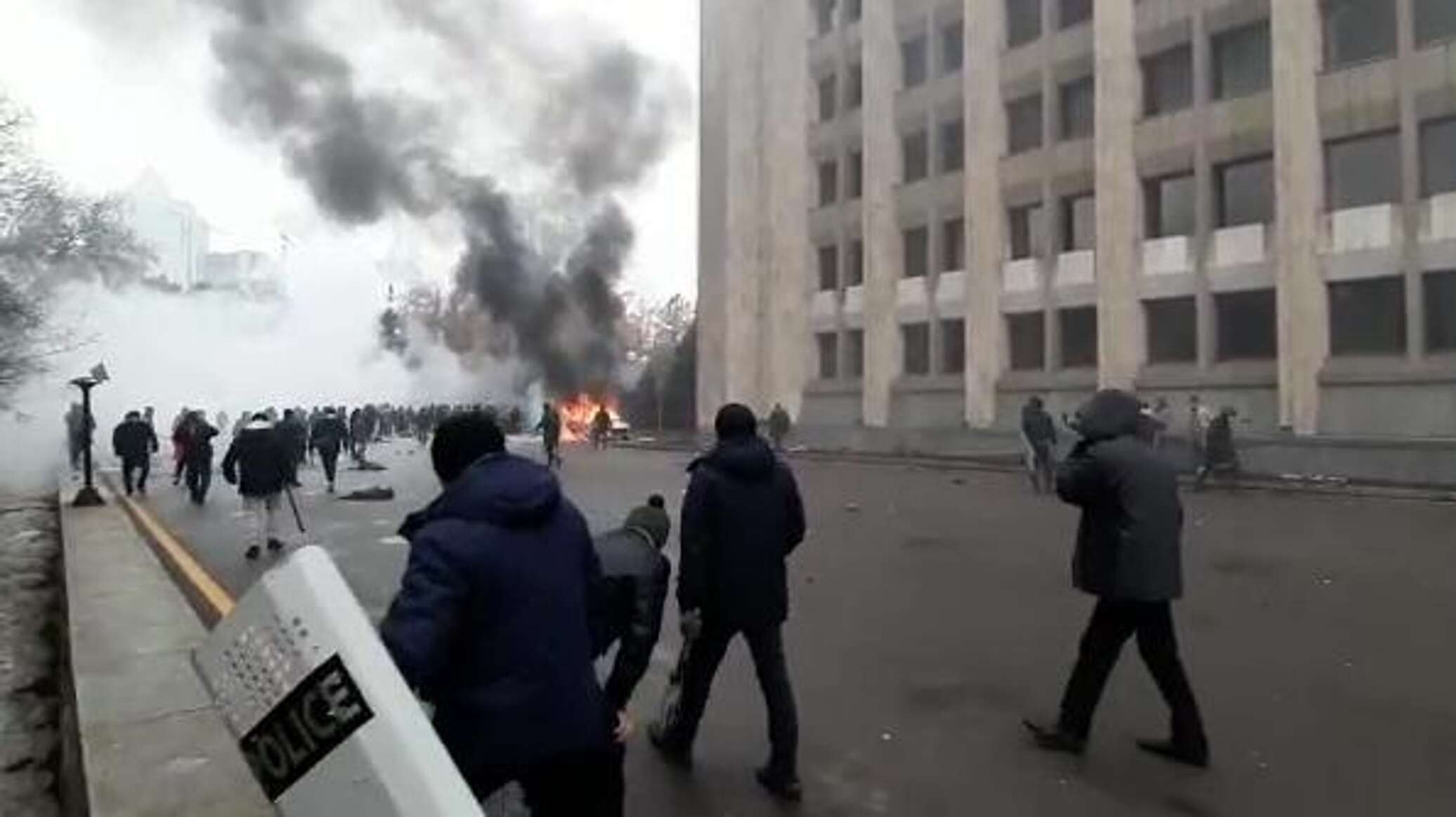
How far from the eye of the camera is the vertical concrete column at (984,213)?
1122 inches

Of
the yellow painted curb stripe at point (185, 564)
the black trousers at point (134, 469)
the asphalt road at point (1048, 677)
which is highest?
the black trousers at point (134, 469)

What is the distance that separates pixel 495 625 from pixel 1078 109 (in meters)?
28.0

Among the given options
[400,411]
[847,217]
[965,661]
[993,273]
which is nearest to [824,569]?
[965,661]

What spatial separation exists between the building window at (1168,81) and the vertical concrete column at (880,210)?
846 centimetres

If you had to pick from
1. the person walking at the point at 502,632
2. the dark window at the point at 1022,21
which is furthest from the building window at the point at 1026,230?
the person walking at the point at 502,632

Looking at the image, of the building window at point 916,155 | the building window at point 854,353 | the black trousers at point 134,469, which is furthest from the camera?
the building window at point 854,353

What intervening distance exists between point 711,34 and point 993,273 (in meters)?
18.7

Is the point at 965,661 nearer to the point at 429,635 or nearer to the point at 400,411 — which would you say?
the point at 429,635

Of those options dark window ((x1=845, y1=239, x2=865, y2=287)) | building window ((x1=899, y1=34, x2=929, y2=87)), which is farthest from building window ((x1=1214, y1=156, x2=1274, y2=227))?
dark window ((x1=845, y1=239, x2=865, y2=287))

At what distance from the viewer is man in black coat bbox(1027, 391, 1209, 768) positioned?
173 inches

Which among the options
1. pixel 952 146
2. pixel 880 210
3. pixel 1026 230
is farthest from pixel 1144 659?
pixel 880 210

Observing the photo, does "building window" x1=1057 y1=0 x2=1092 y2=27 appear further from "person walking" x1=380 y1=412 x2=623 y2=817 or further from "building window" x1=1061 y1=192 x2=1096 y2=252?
"person walking" x1=380 y1=412 x2=623 y2=817

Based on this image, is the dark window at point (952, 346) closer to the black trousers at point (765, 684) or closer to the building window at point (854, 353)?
the building window at point (854, 353)

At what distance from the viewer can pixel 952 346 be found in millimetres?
30391
